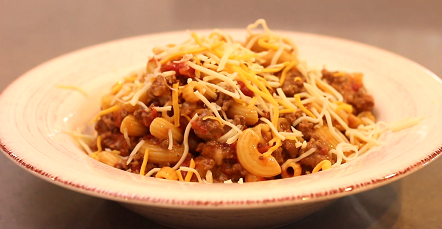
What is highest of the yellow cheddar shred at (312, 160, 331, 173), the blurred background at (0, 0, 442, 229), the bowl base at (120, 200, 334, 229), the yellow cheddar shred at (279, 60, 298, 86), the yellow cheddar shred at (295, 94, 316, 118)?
the yellow cheddar shred at (279, 60, 298, 86)

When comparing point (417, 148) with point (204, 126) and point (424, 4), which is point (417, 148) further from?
point (424, 4)

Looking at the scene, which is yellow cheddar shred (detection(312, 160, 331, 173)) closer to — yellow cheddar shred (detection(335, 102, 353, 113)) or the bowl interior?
the bowl interior

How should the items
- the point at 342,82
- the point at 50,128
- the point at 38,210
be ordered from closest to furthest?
the point at 38,210 → the point at 50,128 → the point at 342,82

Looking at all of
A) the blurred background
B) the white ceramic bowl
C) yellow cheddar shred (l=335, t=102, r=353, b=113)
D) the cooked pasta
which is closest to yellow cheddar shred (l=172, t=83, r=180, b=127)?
the cooked pasta

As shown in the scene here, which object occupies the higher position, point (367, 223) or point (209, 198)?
point (209, 198)

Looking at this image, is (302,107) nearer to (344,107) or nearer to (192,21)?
(344,107)

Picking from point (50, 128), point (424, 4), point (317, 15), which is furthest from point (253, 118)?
point (424, 4)
